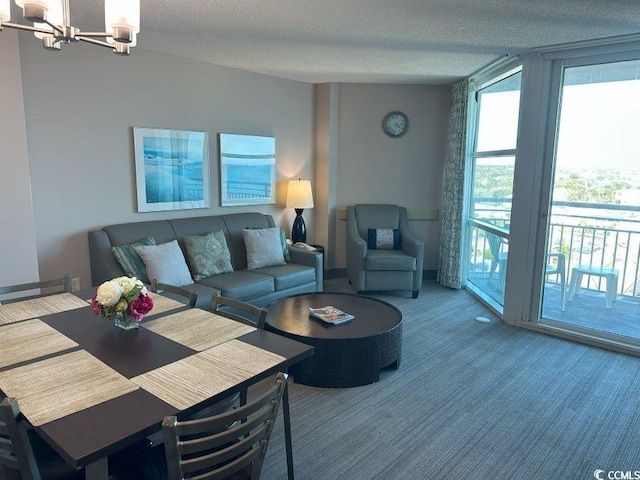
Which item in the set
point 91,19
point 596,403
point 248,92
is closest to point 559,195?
point 596,403

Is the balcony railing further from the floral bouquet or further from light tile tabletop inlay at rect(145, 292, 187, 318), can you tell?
the floral bouquet

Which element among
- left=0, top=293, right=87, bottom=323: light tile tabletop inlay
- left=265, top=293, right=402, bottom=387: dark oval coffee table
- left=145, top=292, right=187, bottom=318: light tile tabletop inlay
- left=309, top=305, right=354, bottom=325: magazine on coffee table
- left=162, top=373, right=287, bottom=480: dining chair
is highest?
left=0, top=293, right=87, bottom=323: light tile tabletop inlay

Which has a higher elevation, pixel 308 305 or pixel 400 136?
pixel 400 136

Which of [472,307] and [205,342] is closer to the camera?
[205,342]

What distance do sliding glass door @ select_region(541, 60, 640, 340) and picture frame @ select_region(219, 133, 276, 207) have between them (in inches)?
119

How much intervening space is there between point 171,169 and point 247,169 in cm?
95

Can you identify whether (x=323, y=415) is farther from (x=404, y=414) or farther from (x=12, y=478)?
(x=12, y=478)

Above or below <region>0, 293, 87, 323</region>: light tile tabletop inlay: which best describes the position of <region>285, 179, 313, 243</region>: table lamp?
above

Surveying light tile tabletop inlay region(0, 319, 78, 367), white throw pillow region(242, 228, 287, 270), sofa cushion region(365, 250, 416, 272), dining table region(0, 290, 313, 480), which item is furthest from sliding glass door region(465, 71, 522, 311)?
light tile tabletop inlay region(0, 319, 78, 367)

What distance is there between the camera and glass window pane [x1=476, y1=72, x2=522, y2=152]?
4340 mm

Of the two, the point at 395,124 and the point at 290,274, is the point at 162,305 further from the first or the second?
the point at 395,124

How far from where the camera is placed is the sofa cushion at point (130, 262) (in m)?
3.52

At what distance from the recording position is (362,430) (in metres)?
2.46

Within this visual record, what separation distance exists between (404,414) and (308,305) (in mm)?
1221
